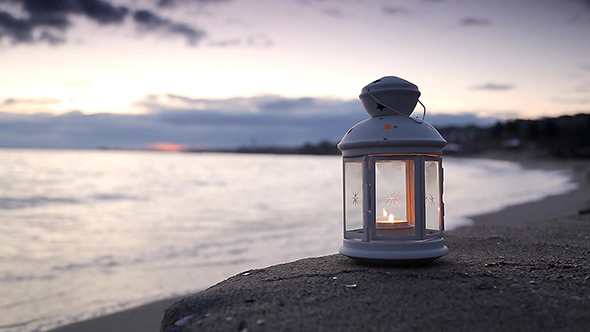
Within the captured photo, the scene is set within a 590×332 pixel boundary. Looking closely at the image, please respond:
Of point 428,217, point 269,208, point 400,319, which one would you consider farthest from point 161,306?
point 269,208

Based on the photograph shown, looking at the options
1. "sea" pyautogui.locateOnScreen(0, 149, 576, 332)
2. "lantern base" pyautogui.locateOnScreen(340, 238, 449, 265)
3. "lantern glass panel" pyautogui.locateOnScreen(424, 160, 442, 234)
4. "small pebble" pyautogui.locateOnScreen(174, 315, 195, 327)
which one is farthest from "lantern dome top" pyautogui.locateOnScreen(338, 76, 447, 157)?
"sea" pyautogui.locateOnScreen(0, 149, 576, 332)

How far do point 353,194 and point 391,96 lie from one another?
1.05 meters

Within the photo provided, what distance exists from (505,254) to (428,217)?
1.23 metres

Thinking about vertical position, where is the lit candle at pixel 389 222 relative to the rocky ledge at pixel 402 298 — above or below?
above

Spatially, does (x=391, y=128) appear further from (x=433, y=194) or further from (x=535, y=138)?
(x=535, y=138)

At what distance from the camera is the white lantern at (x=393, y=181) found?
4500 mm

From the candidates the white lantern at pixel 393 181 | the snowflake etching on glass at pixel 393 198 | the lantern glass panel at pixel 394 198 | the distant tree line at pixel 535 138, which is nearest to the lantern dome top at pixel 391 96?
the white lantern at pixel 393 181

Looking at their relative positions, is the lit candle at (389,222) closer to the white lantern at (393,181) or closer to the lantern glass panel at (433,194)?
the white lantern at (393,181)

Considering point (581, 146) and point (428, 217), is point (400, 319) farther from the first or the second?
point (581, 146)

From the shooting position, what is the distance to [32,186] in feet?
93.1

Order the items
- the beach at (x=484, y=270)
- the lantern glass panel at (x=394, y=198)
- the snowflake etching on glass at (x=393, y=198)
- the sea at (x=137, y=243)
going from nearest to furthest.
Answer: the beach at (x=484, y=270) < the lantern glass panel at (x=394, y=198) < the snowflake etching on glass at (x=393, y=198) < the sea at (x=137, y=243)

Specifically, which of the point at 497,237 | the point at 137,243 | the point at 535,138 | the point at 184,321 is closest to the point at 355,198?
Answer: the point at 184,321

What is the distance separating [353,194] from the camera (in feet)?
16.6

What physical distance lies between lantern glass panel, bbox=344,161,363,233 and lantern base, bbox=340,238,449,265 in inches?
15.6
